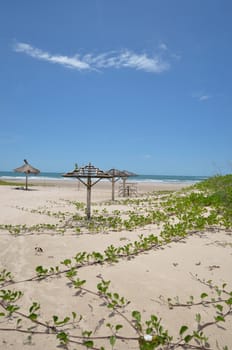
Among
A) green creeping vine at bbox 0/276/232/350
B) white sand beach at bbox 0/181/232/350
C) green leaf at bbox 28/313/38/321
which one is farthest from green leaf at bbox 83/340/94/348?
green leaf at bbox 28/313/38/321

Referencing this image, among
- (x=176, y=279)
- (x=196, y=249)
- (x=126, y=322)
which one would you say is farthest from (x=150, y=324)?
(x=196, y=249)

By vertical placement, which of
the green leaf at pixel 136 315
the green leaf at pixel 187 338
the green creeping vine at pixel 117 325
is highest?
the green leaf at pixel 136 315

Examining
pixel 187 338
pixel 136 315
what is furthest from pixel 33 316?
pixel 187 338

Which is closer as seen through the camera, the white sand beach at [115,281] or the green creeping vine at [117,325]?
the green creeping vine at [117,325]

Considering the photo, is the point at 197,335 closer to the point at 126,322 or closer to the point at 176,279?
the point at 126,322

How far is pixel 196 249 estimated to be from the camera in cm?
471

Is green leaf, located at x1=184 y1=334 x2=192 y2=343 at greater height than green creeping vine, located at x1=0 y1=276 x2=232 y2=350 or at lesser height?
greater

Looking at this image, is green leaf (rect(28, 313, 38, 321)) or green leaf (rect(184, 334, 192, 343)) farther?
green leaf (rect(28, 313, 38, 321))

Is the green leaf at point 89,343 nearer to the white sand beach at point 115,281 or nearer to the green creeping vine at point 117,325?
the green creeping vine at point 117,325

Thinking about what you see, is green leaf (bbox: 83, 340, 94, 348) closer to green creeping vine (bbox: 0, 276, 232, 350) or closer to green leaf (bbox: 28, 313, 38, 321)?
green creeping vine (bbox: 0, 276, 232, 350)

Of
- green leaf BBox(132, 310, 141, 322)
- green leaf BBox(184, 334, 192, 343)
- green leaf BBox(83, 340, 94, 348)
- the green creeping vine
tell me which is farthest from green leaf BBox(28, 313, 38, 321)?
green leaf BBox(184, 334, 192, 343)

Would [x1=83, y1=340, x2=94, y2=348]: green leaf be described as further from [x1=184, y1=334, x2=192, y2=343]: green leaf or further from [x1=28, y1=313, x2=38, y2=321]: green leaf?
[x1=184, y1=334, x2=192, y2=343]: green leaf

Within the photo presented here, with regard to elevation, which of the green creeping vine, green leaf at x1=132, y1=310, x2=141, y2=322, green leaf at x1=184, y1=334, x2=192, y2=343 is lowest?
the green creeping vine

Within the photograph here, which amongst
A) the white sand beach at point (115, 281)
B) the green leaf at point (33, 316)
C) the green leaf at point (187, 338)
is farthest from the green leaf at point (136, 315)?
the green leaf at point (33, 316)
